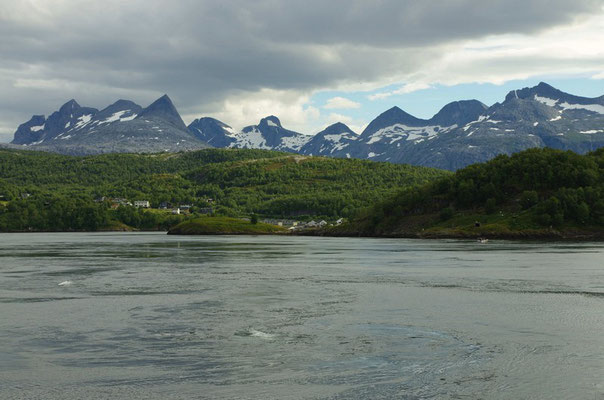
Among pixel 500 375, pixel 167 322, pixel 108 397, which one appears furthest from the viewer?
pixel 167 322

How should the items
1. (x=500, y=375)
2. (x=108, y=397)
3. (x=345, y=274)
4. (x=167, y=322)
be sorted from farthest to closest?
(x=345, y=274) → (x=167, y=322) → (x=500, y=375) → (x=108, y=397)

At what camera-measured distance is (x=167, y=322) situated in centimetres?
4444

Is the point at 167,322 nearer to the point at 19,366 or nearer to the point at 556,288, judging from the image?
the point at 19,366

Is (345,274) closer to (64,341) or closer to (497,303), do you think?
(497,303)

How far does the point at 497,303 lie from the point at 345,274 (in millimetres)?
30199

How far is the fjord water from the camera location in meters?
28.4

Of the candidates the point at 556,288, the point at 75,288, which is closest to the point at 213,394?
the point at 75,288

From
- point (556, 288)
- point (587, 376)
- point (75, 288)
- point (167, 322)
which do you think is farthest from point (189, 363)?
point (556, 288)

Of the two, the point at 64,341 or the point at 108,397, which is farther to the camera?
the point at 64,341

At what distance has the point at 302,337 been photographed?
128ft

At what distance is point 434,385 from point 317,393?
5805mm

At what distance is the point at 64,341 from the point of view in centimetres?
3788

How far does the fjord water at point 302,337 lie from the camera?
2839cm

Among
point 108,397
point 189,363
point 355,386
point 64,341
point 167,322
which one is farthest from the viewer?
point 167,322
